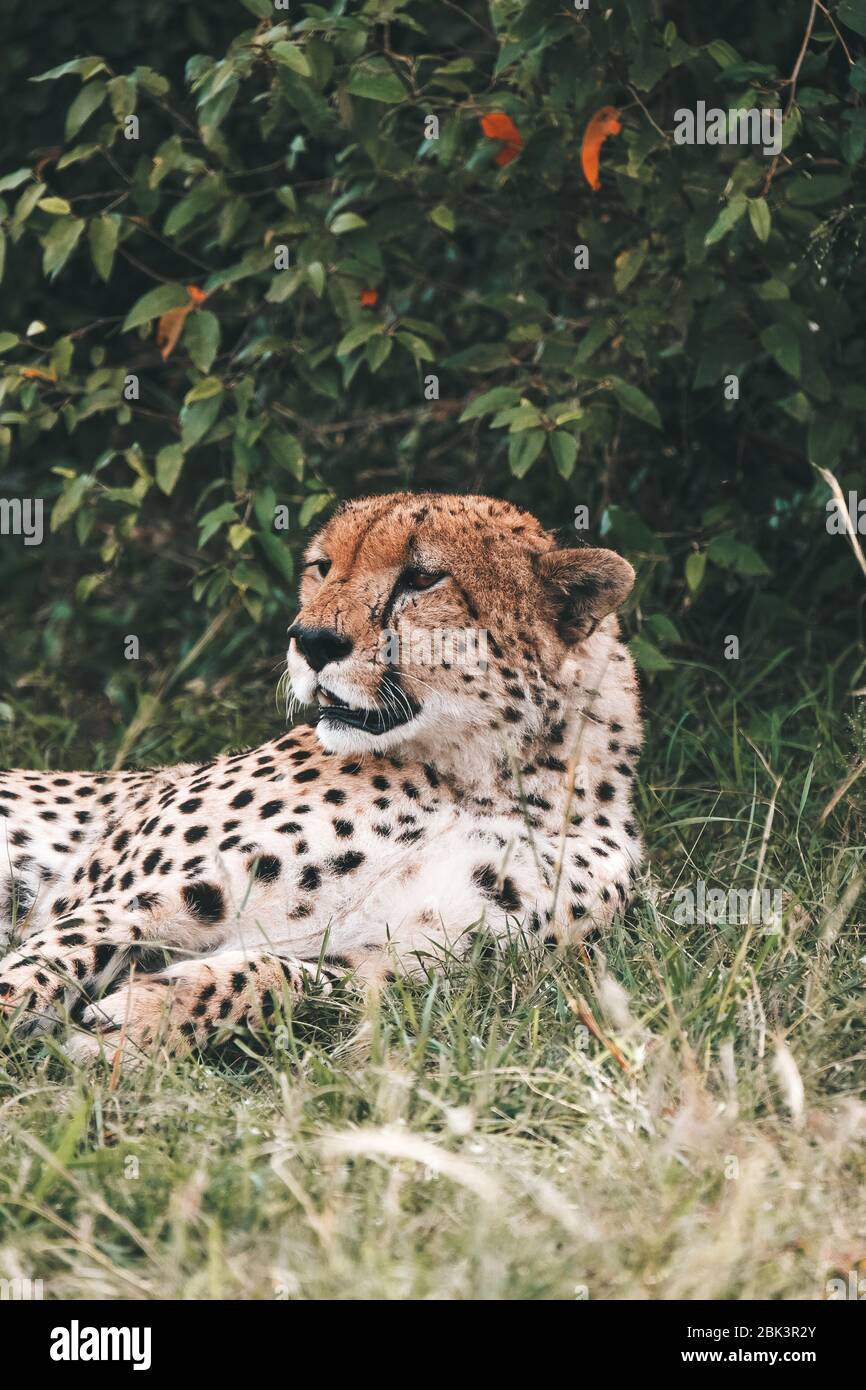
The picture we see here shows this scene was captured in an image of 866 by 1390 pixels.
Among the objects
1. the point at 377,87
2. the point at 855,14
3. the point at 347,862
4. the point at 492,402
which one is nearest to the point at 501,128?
the point at 377,87

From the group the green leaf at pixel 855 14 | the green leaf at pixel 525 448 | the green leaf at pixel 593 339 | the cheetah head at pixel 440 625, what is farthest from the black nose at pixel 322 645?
the green leaf at pixel 855 14

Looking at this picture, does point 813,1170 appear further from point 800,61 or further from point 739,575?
point 739,575

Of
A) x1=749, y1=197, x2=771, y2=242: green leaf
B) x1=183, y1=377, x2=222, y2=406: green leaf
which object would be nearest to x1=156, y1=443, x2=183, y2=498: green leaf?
x1=183, y1=377, x2=222, y2=406: green leaf

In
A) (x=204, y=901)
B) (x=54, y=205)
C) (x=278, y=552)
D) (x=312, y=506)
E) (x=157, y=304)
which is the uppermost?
(x=54, y=205)

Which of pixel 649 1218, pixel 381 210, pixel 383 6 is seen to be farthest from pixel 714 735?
pixel 649 1218

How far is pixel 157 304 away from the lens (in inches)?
171

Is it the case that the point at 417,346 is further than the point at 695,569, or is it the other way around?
the point at 695,569

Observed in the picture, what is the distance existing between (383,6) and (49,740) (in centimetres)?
234

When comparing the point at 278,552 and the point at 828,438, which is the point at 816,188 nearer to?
the point at 828,438

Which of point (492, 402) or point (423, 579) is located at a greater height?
point (492, 402)

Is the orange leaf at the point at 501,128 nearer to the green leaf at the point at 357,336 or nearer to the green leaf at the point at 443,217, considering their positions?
the green leaf at the point at 443,217

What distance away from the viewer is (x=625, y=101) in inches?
186

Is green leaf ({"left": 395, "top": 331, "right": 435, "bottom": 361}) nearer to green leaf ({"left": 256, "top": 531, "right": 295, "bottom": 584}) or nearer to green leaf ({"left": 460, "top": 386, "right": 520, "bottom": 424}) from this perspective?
green leaf ({"left": 460, "top": 386, "right": 520, "bottom": 424})

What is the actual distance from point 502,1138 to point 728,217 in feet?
6.96
